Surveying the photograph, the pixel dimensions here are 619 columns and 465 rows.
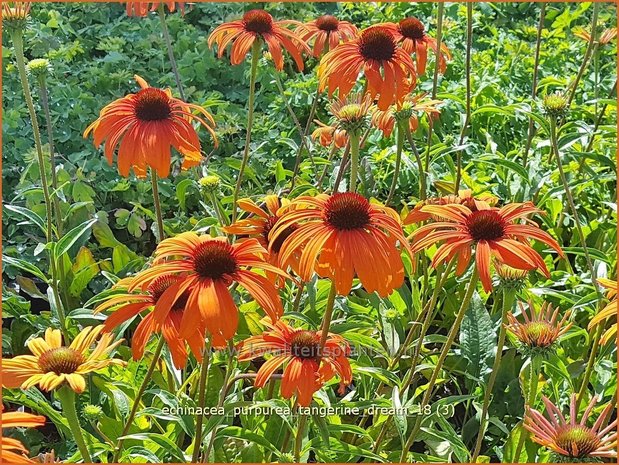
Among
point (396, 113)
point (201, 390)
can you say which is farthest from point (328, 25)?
point (201, 390)

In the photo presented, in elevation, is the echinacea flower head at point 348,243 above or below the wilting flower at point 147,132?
below

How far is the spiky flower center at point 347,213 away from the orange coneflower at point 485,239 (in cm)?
8

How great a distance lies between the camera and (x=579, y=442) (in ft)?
2.99

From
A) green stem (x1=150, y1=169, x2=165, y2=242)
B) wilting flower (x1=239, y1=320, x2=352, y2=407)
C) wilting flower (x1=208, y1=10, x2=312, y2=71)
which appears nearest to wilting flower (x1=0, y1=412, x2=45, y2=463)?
Result: wilting flower (x1=239, y1=320, x2=352, y2=407)

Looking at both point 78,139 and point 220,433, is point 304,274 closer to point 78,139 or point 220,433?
point 220,433

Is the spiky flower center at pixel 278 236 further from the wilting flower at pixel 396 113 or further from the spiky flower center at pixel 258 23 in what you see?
the spiky flower center at pixel 258 23

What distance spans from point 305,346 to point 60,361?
30cm

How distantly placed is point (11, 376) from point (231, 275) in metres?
0.31

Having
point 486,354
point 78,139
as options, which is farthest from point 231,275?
point 78,139

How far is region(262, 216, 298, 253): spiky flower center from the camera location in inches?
40.6

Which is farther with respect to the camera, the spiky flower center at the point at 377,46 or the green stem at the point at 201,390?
the spiky flower center at the point at 377,46

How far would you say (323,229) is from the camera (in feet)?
2.91

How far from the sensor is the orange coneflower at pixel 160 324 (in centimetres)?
84

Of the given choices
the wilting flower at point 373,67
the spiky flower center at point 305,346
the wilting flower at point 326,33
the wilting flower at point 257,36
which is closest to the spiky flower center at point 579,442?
the spiky flower center at point 305,346
